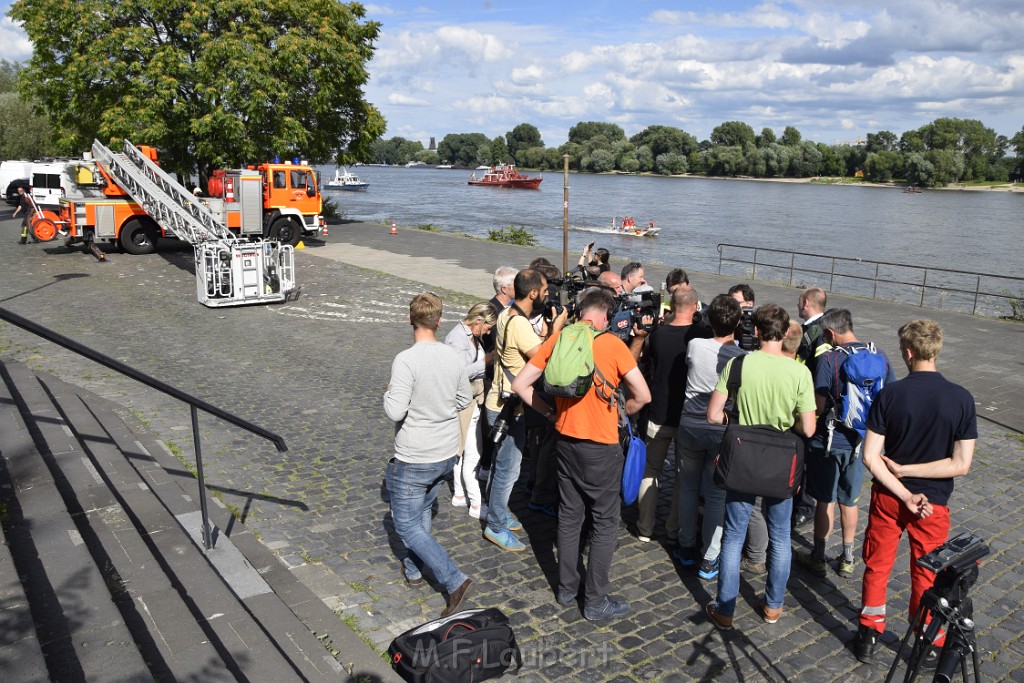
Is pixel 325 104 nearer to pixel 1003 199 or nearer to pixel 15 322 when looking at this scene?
pixel 15 322

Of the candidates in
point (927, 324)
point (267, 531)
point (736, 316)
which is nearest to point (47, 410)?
point (267, 531)

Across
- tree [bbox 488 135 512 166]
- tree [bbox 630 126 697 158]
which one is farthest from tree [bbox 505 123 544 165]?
tree [bbox 630 126 697 158]

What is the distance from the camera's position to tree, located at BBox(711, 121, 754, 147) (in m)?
143

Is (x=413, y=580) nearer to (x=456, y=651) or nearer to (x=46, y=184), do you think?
(x=456, y=651)

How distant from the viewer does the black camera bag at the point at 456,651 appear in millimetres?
4008

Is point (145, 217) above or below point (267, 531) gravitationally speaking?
above

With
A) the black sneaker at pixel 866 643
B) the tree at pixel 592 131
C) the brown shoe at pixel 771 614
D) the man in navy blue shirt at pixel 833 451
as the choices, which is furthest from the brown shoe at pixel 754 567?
the tree at pixel 592 131

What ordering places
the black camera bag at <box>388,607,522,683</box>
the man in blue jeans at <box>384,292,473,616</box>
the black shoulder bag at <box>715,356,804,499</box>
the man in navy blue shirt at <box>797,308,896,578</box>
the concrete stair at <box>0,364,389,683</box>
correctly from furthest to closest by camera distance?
1. the man in navy blue shirt at <box>797,308,896,578</box>
2. the man in blue jeans at <box>384,292,473,616</box>
3. the black shoulder bag at <box>715,356,804,499</box>
4. the black camera bag at <box>388,607,522,683</box>
5. the concrete stair at <box>0,364,389,683</box>

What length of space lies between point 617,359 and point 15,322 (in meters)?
2.89

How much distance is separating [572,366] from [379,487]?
2895mm

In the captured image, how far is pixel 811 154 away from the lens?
121938mm

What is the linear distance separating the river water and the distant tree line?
26.7 ft

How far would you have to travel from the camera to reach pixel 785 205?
82625 millimetres

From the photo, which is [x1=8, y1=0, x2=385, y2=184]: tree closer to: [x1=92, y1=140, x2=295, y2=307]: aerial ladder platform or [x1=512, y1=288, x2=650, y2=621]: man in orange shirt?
[x1=92, y1=140, x2=295, y2=307]: aerial ladder platform
